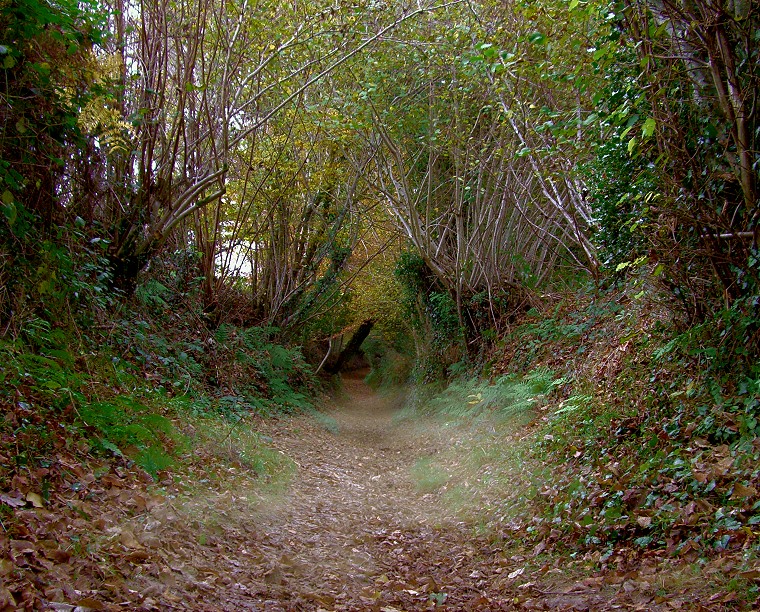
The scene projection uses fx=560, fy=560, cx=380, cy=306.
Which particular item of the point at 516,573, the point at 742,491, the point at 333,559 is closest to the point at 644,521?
the point at 742,491

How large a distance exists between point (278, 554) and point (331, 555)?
500mm

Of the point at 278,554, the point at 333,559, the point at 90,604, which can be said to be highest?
the point at 90,604

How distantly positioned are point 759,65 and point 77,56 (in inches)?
245

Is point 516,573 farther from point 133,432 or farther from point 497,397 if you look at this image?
point 497,397

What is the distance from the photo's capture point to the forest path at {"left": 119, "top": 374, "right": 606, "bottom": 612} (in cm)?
366

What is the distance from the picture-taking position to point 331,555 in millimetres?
4879

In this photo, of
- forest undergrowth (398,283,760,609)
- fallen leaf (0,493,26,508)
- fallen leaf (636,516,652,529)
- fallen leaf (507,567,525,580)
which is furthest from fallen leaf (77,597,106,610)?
fallen leaf (636,516,652,529)

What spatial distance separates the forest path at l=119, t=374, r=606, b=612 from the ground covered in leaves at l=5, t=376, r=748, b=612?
0.05 ft

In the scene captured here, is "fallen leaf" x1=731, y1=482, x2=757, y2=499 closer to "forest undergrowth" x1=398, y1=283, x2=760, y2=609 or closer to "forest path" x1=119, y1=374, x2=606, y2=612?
"forest undergrowth" x1=398, y1=283, x2=760, y2=609

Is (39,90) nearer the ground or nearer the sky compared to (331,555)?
nearer the sky

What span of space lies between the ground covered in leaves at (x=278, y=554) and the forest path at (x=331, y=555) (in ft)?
0.05

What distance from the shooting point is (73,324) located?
644 centimetres

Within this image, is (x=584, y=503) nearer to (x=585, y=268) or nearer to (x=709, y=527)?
(x=709, y=527)

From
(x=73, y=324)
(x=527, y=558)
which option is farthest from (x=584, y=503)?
(x=73, y=324)
